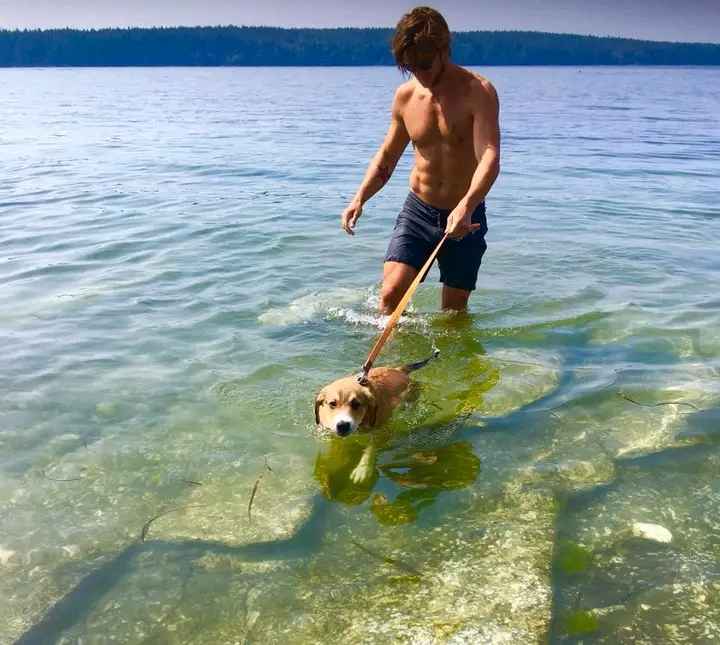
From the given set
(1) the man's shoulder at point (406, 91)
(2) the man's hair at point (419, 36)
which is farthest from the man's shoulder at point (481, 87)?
(1) the man's shoulder at point (406, 91)

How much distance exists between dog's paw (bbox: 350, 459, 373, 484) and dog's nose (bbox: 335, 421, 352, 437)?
0.21 metres

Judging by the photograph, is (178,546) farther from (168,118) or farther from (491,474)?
(168,118)

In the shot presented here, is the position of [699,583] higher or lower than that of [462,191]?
lower

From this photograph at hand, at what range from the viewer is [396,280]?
259 inches

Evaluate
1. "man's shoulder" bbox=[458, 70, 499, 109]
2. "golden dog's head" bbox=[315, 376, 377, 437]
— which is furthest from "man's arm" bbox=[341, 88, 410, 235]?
"golden dog's head" bbox=[315, 376, 377, 437]

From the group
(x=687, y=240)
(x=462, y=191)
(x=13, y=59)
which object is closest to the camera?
(x=462, y=191)

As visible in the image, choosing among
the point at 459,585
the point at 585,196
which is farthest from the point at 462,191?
the point at 585,196

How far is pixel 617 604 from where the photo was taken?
11.0 ft

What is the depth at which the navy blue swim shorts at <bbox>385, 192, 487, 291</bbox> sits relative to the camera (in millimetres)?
6371

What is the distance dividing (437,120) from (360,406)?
2533 millimetres

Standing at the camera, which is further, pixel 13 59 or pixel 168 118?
pixel 13 59

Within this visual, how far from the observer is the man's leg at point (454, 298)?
6992 mm

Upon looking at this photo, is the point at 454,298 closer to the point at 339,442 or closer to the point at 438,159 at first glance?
the point at 438,159

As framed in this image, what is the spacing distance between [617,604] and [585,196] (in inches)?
479
